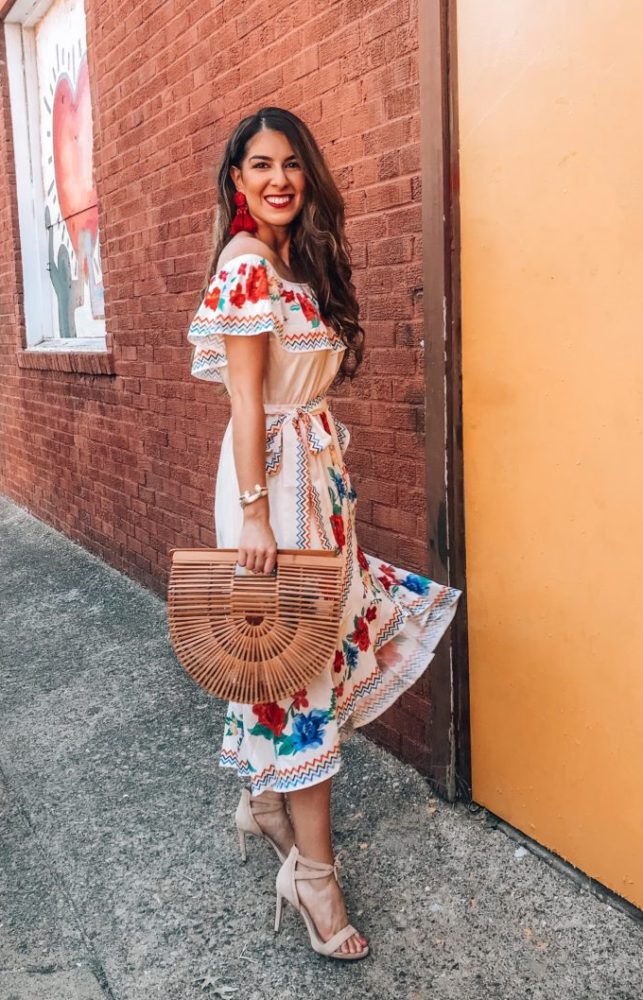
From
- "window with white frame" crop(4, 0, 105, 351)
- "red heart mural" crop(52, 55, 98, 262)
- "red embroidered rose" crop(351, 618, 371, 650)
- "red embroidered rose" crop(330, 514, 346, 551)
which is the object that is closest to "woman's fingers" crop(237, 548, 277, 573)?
"red embroidered rose" crop(330, 514, 346, 551)

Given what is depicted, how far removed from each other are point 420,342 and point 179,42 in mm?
2285

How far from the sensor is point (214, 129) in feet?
12.9

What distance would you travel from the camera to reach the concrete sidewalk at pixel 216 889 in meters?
2.14

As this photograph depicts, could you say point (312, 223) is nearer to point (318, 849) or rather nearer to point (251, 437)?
point (251, 437)

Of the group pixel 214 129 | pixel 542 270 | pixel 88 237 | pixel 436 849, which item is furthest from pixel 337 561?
pixel 88 237

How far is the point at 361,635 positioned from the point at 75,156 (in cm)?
504

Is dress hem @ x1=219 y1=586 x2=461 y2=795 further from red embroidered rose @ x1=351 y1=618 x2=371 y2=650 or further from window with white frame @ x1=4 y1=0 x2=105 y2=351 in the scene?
window with white frame @ x1=4 y1=0 x2=105 y2=351

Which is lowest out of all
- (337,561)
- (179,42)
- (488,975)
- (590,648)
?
(488,975)

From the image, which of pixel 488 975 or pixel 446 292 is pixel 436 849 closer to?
pixel 488 975

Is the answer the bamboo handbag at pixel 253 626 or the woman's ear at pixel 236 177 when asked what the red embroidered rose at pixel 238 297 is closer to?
the woman's ear at pixel 236 177

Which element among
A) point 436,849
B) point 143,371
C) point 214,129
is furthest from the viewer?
point 143,371

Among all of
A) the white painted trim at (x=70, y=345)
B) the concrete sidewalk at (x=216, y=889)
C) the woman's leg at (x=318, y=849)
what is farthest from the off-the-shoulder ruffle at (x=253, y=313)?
the white painted trim at (x=70, y=345)

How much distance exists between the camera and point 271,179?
219 centimetres

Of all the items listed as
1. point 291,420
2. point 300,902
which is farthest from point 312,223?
point 300,902
